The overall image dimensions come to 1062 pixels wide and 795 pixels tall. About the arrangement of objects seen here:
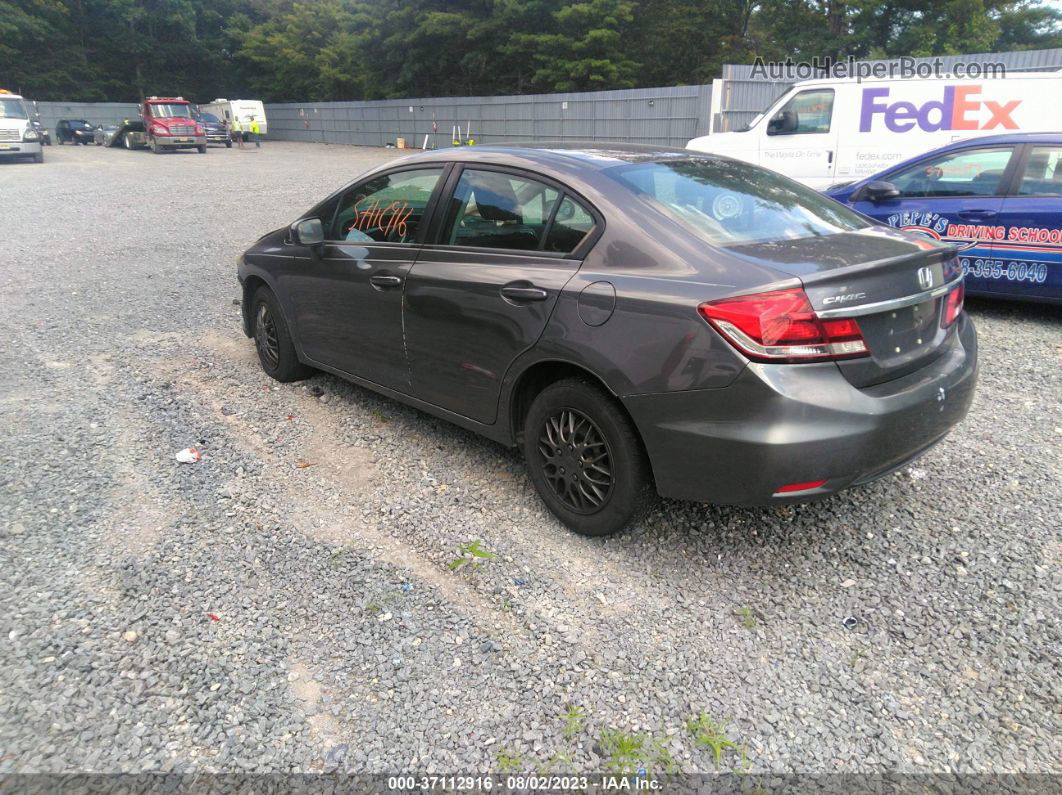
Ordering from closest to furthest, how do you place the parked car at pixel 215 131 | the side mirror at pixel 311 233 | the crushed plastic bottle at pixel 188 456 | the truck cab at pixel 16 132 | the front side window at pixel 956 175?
1. the crushed plastic bottle at pixel 188 456
2. the side mirror at pixel 311 233
3. the front side window at pixel 956 175
4. the truck cab at pixel 16 132
5. the parked car at pixel 215 131

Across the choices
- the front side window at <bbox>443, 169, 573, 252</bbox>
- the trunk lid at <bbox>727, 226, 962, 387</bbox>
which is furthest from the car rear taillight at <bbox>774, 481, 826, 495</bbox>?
the front side window at <bbox>443, 169, 573, 252</bbox>

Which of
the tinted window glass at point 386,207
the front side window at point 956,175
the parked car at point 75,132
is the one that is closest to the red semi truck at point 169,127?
the parked car at point 75,132

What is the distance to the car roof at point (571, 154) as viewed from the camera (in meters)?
3.66

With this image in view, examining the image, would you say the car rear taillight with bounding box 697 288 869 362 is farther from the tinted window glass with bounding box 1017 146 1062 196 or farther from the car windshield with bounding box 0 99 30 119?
the car windshield with bounding box 0 99 30 119

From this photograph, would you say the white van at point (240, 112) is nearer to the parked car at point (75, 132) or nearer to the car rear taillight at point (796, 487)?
the parked car at point (75, 132)

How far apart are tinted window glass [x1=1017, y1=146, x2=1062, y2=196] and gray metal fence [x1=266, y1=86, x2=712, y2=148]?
16.8 meters

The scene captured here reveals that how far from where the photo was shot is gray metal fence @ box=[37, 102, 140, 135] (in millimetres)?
45281

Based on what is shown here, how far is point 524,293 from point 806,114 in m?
9.23

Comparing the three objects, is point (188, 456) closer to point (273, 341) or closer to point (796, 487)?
point (273, 341)

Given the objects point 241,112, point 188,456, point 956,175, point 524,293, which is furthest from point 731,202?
point 241,112

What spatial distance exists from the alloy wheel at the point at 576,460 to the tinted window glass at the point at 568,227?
2.46 feet

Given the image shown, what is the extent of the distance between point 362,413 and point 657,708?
3.09 metres

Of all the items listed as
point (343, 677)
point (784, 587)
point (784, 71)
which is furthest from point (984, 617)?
point (784, 71)

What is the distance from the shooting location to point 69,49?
5341cm
